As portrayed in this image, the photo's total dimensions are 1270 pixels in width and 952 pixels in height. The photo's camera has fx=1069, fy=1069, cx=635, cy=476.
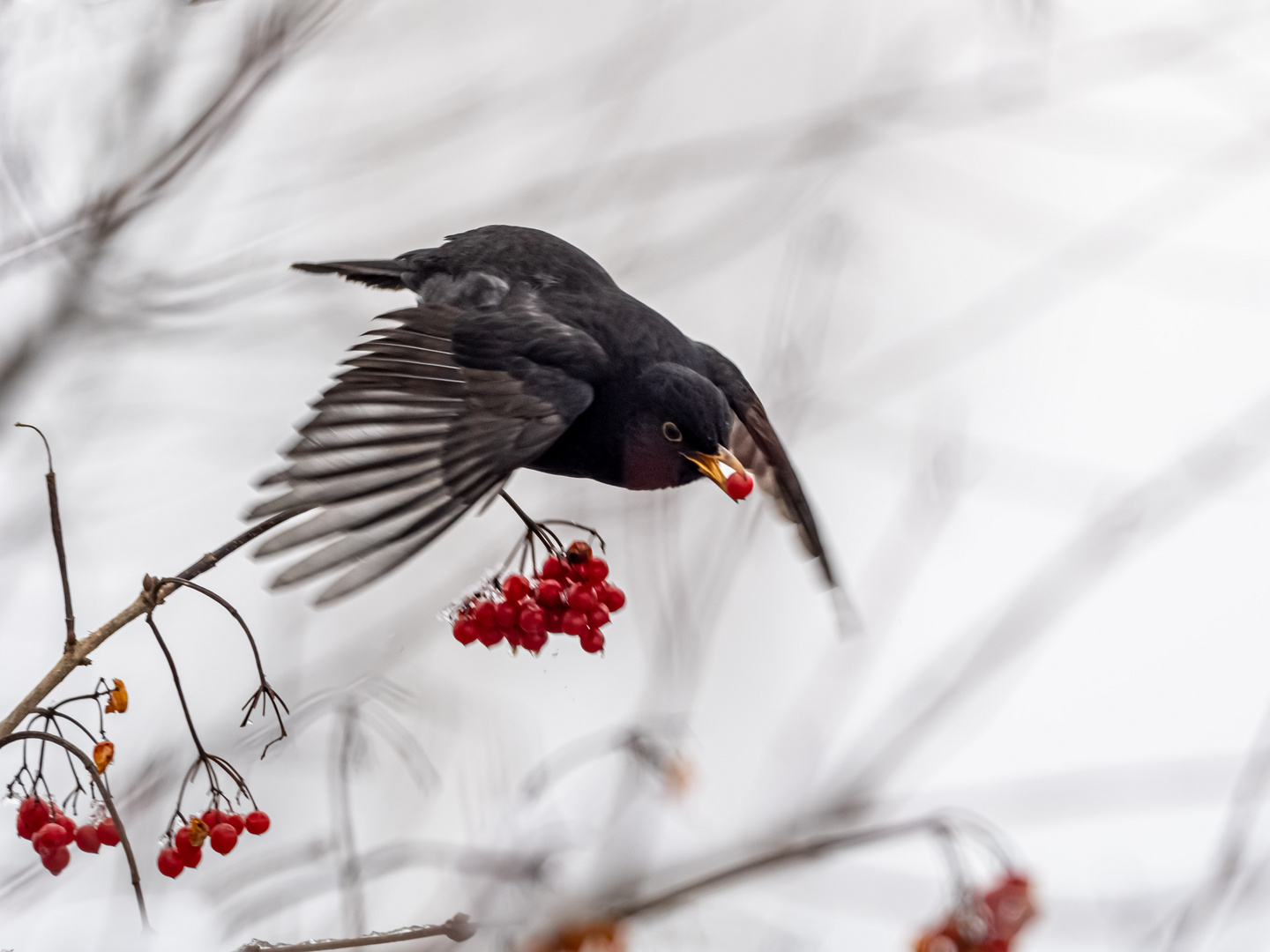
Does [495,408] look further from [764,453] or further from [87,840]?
[87,840]

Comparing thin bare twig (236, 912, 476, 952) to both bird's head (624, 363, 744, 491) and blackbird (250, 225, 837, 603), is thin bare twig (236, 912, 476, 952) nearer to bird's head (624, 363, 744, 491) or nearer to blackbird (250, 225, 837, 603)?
blackbird (250, 225, 837, 603)

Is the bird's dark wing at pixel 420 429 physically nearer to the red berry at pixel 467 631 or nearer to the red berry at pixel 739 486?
the red berry at pixel 467 631

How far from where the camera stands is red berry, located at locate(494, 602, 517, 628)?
Result: 2.10m

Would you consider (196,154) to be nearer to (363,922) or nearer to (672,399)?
(672,399)

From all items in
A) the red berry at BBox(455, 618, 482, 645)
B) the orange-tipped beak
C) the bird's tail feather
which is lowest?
the red berry at BBox(455, 618, 482, 645)

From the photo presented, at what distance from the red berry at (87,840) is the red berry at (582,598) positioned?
36.9 inches

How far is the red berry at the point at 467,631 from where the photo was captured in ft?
6.89

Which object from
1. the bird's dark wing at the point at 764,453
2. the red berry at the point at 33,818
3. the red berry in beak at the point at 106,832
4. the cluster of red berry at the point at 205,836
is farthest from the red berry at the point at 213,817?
the bird's dark wing at the point at 764,453

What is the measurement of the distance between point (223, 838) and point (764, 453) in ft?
5.46

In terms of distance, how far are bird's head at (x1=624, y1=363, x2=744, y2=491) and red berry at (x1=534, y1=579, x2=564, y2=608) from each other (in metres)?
0.49

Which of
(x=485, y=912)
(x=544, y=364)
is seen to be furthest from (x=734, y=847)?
(x=544, y=364)

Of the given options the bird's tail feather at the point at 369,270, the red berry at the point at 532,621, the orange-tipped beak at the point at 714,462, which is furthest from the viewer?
the bird's tail feather at the point at 369,270

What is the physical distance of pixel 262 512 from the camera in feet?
5.66

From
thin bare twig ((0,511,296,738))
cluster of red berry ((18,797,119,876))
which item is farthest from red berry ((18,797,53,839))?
thin bare twig ((0,511,296,738))
